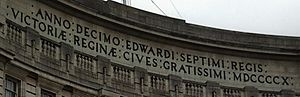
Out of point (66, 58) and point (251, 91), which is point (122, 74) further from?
point (251, 91)

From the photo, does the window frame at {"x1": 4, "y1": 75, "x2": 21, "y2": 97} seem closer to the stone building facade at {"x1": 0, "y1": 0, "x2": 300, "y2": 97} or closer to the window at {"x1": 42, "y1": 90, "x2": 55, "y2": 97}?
the stone building facade at {"x1": 0, "y1": 0, "x2": 300, "y2": 97}

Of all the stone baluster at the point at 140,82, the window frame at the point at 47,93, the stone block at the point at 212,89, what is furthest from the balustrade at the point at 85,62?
the stone block at the point at 212,89

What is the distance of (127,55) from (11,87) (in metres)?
8.21

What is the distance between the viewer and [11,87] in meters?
39.5

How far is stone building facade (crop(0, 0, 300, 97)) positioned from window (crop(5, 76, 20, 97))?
0.04m

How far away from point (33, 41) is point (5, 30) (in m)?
1.95

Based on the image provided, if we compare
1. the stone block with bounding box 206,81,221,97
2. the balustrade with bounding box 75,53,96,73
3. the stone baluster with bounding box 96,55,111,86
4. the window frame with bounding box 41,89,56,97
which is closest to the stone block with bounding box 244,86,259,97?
the stone block with bounding box 206,81,221,97

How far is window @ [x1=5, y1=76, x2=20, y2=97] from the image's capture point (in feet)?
128

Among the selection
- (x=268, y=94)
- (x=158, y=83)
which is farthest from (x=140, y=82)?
(x=268, y=94)

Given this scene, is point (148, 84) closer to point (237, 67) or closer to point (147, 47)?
point (147, 47)

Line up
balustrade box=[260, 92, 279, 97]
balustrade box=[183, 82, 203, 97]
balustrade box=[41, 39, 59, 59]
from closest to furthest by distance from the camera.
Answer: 1. balustrade box=[41, 39, 59, 59]
2. balustrade box=[183, 82, 203, 97]
3. balustrade box=[260, 92, 279, 97]

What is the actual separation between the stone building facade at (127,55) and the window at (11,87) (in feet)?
0.14

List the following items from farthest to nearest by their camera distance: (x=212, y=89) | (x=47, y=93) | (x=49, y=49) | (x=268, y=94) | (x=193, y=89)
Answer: (x=268, y=94) < (x=212, y=89) < (x=193, y=89) < (x=49, y=49) < (x=47, y=93)

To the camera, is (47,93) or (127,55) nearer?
(47,93)
